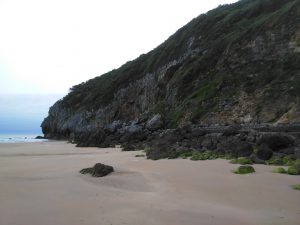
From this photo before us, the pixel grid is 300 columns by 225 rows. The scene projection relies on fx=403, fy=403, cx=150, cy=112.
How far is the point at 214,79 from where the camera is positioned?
38.2m

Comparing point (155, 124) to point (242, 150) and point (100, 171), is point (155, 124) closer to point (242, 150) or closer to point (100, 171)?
point (242, 150)

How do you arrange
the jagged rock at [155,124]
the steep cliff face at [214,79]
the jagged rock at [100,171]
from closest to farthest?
the jagged rock at [100,171] → the steep cliff face at [214,79] → the jagged rock at [155,124]

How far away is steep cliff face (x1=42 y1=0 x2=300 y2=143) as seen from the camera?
29984 millimetres

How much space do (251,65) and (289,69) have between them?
4898 mm

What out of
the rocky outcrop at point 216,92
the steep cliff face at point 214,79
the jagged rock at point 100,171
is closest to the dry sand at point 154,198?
the jagged rock at point 100,171

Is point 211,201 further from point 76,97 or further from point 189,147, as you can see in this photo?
point 76,97

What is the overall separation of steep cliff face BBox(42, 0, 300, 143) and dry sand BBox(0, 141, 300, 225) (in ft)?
46.2

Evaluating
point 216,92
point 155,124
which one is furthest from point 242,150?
point 155,124

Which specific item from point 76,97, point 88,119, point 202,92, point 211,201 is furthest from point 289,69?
point 76,97

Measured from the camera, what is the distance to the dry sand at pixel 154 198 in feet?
22.7

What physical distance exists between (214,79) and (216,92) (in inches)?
118

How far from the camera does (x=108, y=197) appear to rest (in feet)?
29.0

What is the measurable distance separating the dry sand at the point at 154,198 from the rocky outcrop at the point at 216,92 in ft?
14.5

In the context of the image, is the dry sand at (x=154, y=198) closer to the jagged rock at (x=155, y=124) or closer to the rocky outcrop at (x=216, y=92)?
the rocky outcrop at (x=216, y=92)
